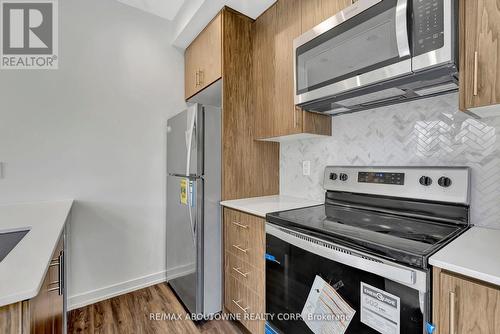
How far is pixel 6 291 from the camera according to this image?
1.88 feet

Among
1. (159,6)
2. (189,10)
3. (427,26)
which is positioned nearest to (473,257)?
(427,26)

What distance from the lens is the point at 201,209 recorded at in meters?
1.79

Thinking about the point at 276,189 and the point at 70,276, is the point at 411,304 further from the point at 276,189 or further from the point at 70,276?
the point at 70,276

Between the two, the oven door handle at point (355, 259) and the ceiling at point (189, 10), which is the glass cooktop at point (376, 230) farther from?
the ceiling at point (189, 10)

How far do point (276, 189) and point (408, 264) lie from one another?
4.68 feet

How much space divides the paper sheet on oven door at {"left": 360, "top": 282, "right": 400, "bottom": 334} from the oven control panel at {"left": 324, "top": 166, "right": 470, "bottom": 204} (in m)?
0.61

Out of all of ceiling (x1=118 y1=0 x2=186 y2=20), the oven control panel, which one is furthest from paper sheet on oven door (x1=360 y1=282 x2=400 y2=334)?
ceiling (x1=118 y1=0 x2=186 y2=20)

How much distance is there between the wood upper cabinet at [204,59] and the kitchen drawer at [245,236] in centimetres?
115

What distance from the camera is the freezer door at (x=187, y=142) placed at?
5.84 feet

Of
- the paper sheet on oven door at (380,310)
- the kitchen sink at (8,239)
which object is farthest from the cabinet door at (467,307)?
the kitchen sink at (8,239)

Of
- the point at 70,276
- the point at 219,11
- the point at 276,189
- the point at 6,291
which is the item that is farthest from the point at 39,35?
the point at 276,189

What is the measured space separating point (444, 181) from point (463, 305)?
63cm

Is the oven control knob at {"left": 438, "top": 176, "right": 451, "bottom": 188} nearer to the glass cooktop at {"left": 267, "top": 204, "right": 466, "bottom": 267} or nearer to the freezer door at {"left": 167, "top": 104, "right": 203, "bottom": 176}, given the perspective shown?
the glass cooktop at {"left": 267, "top": 204, "right": 466, "bottom": 267}

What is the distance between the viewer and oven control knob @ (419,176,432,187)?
3.91 ft
